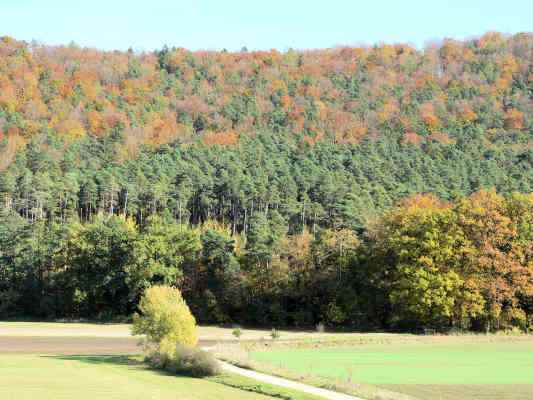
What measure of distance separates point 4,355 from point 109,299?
49.7m

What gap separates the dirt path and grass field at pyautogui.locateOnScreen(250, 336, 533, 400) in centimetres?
237

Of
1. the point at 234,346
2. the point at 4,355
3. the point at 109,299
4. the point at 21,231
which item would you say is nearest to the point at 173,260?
the point at 109,299

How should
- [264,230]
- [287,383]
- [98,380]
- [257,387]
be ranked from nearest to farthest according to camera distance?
[257,387] → [98,380] → [287,383] → [264,230]

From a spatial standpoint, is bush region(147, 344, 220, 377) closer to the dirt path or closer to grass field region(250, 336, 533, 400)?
the dirt path

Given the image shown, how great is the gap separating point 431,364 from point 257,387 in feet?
56.1

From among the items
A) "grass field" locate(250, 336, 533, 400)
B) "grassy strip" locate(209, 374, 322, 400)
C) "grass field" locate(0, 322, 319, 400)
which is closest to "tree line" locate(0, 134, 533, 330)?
"grass field" locate(250, 336, 533, 400)

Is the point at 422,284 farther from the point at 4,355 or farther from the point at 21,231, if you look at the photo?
the point at 21,231

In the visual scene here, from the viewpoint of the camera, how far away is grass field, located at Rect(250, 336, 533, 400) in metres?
39.1

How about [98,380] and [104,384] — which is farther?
[98,380]

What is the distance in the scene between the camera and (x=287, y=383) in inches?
1575

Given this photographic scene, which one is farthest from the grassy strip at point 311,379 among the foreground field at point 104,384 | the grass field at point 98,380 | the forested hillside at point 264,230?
the forested hillside at point 264,230

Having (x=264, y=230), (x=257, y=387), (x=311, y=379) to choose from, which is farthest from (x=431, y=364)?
(x=264, y=230)

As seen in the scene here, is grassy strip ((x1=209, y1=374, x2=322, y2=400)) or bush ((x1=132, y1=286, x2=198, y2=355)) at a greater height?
bush ((x1=132, y1=286, x2=198, y2=355))

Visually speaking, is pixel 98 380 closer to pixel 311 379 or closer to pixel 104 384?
pixel 104 384
